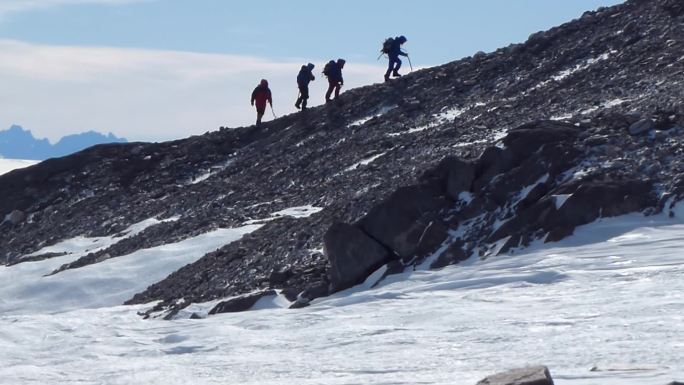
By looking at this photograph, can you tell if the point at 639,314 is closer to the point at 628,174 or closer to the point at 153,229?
the point at 628,174

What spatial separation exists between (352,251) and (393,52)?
56.4 ft

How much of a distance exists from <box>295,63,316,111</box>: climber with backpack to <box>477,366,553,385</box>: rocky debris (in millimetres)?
24723

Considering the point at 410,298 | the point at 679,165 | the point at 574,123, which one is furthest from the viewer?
the point at 574,123

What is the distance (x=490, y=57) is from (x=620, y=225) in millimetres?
16890

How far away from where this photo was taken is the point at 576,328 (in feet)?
40.7

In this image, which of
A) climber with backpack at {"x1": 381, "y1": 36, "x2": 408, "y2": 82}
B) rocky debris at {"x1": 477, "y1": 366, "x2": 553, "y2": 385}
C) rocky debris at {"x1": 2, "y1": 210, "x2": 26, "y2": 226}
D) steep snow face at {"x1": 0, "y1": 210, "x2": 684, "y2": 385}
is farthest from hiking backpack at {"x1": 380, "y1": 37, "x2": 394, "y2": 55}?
rocky debris at {"x1": 477, "y1": 366, "x2": 553, "y2": 385}

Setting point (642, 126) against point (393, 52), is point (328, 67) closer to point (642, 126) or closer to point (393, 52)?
point (393, 52)

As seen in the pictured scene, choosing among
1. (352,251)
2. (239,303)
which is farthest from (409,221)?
(239,303)

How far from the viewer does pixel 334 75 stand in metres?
33.2

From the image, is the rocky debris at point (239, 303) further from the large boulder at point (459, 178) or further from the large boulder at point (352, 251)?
the large boulder at point (459, 178)

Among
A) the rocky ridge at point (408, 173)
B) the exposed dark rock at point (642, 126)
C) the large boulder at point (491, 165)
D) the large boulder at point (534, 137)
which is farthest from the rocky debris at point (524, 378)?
the exposed dark rock at point (642, 126)

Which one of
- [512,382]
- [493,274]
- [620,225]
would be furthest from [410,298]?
[512,382]

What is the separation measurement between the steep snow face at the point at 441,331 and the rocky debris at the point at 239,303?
2.51 ft

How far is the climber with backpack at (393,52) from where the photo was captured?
33844 millimetres
